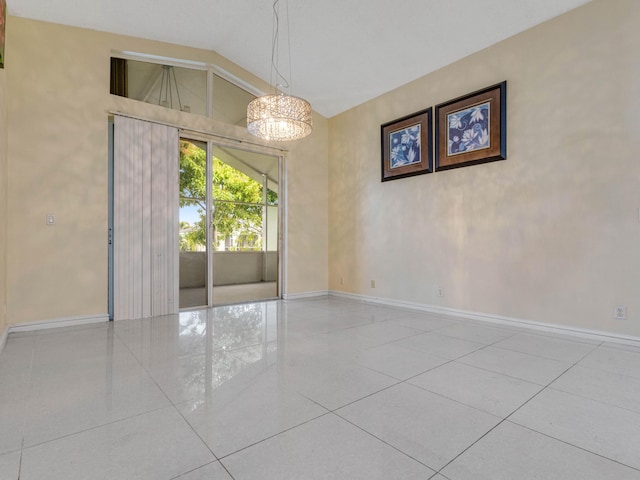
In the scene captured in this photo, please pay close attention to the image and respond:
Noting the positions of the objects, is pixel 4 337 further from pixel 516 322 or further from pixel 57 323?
pixel 516 322

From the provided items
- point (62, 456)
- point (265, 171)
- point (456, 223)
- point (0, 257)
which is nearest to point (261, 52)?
point (265, 171)

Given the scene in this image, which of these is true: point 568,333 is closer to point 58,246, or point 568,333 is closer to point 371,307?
point 371,307

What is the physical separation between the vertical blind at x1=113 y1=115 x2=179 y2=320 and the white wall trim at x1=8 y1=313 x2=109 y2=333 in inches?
7.2

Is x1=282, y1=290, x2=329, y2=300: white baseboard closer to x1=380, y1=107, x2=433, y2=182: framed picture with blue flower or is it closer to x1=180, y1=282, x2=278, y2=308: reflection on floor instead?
x1=180, y1=282, x2=278, y2=308: reflection on floor

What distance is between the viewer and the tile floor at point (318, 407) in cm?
133

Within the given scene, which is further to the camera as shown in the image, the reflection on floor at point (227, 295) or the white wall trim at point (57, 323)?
the reflection on floor at point (227, 295)

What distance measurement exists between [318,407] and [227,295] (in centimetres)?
466

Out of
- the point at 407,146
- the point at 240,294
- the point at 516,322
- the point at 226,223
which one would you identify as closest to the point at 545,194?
the point at 516,322

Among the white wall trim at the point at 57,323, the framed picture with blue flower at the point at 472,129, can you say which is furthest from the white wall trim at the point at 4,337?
the framed picture with blue flower at the point at 472,129

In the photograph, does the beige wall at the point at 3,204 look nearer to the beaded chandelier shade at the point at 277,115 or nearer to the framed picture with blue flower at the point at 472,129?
the beaded chandelier shade at the point at 277,115

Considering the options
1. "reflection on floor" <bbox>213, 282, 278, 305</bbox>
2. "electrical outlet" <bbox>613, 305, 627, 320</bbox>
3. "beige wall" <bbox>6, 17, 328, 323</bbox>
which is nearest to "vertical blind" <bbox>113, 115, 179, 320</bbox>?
"beige wall" <bbox>6, 17, 328, 323</bbox>

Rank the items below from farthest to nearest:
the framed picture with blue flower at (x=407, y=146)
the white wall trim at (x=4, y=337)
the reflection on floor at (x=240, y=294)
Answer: the reflection on floor at (x=240, y=294), the framed picture with blue flower at (x=407, y=146), the white wall trim at (x=4, y=337)

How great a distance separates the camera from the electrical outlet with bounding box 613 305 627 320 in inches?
116

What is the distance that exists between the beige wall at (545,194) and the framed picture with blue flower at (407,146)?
17 cm
